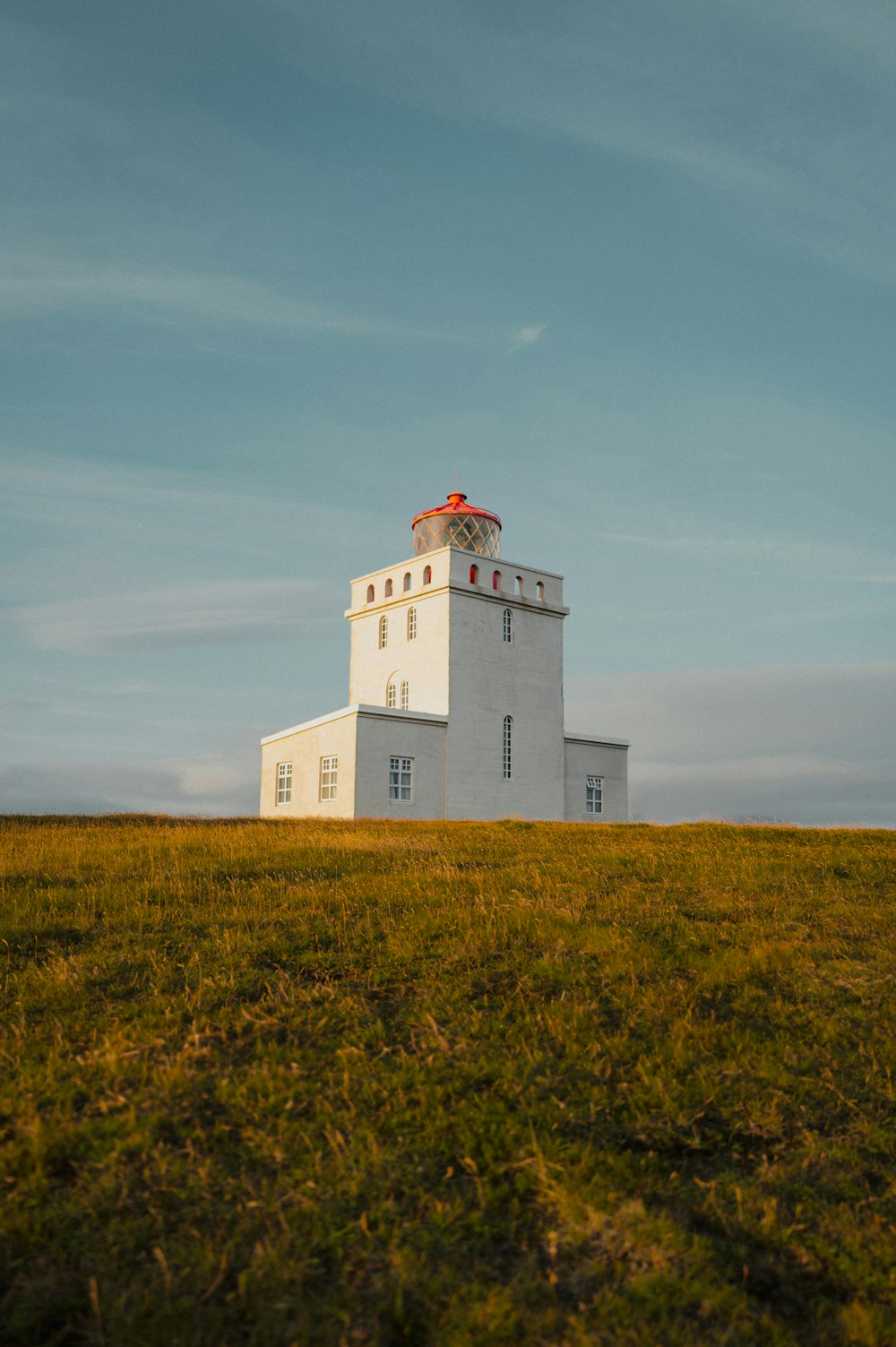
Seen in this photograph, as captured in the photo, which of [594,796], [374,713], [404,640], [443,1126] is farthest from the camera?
[594,796]

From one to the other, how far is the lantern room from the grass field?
3310cm

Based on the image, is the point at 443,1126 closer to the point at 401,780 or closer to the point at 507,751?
the point at 401,780

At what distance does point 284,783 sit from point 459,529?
13.5 metres

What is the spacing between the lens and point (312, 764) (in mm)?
38844

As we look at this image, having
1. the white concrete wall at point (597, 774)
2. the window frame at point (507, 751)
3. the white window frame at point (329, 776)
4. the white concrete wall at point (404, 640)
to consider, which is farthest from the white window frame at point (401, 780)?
the white concrete wall at point (597, 774)

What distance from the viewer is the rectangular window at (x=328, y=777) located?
37322mm

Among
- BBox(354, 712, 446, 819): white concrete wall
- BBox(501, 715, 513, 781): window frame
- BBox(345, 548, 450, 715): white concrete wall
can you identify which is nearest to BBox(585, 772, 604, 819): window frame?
BBox(501, 715, 513, 781): window frame

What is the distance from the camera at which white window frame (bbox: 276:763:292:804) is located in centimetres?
4069

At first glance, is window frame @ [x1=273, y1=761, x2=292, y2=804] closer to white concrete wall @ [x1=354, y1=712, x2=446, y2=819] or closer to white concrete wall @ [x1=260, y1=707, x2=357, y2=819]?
white concrete wall @ [x1=260, y1=707, x2=357, y2=819]

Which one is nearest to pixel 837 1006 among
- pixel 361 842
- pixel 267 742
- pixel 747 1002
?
pixel 747 1002

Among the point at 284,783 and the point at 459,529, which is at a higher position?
the point at 459,529

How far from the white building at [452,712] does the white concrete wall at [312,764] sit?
0.24ft

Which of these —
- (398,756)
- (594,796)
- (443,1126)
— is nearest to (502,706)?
(398,756)

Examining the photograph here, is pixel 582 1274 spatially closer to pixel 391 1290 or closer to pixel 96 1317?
pixel 391 1290
